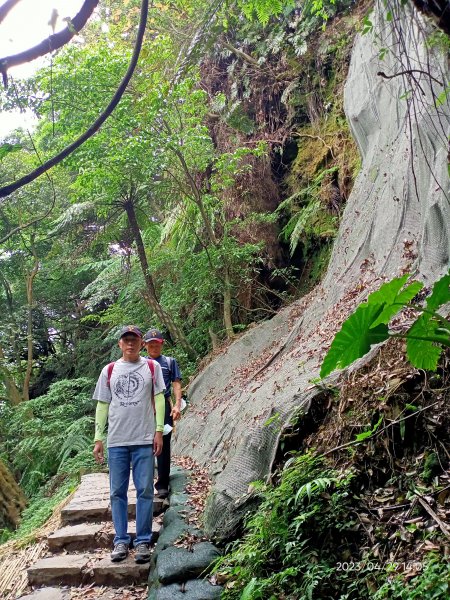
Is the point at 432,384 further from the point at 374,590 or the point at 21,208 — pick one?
the point at 21,208

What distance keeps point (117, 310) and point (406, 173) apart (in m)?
8.13

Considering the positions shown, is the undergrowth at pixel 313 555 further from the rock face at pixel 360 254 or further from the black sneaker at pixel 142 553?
the black sneaker at pixel 142 553

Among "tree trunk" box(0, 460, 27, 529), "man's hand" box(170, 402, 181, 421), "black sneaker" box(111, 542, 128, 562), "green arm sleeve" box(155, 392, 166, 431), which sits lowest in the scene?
"tree trunk" box(0, 460, 27, 529)

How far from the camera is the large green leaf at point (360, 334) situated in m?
2.52

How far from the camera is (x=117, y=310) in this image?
1259 cm

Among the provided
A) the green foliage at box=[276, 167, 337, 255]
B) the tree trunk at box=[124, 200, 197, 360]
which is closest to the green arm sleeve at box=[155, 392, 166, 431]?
the green foliage at box=[276, 167, 337, 255]

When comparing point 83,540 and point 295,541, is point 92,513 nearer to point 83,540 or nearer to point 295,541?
point 83,540

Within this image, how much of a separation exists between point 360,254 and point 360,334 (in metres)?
4.46

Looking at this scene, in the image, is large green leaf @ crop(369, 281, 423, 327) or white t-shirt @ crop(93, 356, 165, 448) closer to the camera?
large green leaf @ crop(369, 281, 423, 327)

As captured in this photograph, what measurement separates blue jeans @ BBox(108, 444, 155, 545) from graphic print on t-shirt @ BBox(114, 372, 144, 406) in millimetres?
367

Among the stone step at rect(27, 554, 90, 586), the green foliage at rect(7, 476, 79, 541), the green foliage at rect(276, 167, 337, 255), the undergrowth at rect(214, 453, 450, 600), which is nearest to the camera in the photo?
the undergrowth at rect(214, 453, 450, 600)

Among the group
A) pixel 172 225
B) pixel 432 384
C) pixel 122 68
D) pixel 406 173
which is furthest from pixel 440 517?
pixel 172 225

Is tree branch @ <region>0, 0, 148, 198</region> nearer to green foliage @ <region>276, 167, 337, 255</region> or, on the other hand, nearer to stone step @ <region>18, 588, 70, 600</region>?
stone step @ <region>18, 588, 70, 600</region>

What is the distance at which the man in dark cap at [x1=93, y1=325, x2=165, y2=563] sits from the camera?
425 cm
